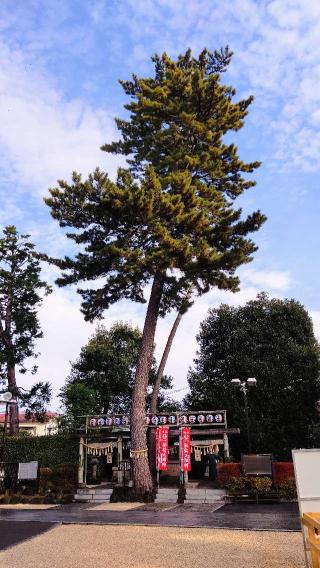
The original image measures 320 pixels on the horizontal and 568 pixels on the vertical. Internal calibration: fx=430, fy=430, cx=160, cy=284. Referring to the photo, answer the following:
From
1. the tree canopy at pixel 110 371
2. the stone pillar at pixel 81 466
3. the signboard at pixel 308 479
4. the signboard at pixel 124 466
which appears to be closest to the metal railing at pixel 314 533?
the signboard at pixel 308 479

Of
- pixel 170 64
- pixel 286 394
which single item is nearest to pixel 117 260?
pixel 170 64

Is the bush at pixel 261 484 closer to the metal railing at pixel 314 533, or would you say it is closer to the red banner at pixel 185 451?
the red banner at pixel 185 451

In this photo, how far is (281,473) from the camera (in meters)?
15.9

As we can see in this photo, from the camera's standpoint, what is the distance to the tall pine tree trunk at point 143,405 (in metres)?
16.0

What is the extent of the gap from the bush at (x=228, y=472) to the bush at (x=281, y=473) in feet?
4.32

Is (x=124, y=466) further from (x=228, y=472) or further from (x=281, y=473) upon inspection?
(x=281, y=473)

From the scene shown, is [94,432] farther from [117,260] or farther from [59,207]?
[59,207]

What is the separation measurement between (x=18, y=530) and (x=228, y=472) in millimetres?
8832

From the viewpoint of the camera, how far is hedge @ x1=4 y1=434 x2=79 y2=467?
2145cm

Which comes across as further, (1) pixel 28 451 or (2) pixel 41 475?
(1) pixel 28 451

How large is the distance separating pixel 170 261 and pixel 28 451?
13.4 m

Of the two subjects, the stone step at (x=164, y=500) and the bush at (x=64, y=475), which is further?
the bush at (x=64, y=475)

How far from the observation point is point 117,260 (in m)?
16.1

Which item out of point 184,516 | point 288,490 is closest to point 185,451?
point 288,490
